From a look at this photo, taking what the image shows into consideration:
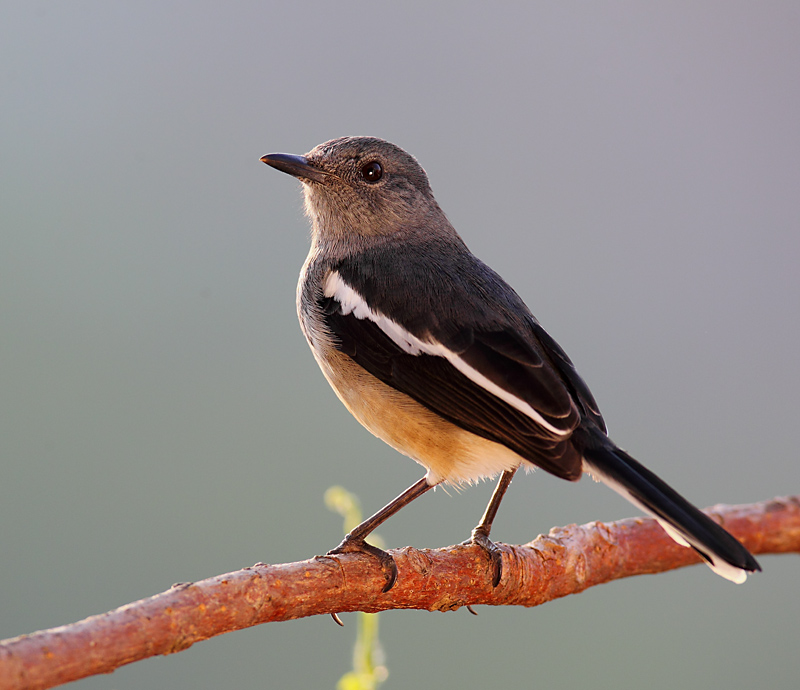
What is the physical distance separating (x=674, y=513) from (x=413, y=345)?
750mm

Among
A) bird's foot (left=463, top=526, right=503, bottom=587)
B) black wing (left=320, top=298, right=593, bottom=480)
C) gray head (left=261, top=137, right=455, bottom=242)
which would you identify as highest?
gray head (left=261, top=137, right=455, bottom=242)

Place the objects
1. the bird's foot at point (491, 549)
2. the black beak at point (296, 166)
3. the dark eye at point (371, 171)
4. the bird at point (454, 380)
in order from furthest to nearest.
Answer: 1. the dark eye at point (371, 171)
2. the black beak at point (296, 166)
3. the bird's foot at point (491, 549)
4. the bird at point (454, 380)

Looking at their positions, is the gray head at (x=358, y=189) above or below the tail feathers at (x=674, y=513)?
above

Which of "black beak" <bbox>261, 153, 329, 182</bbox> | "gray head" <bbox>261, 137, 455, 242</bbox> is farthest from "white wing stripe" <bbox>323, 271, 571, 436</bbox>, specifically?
"black beak" <bbox>261, 153, 329, 182</bbox>

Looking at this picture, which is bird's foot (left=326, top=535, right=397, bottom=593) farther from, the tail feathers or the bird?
the tail feathers

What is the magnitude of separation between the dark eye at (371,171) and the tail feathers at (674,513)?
1.24 meters

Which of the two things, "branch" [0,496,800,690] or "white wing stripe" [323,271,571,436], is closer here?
"branch" [0,496,800,690]

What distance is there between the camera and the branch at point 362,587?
121 centimetres

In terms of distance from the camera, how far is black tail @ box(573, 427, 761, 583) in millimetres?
1648

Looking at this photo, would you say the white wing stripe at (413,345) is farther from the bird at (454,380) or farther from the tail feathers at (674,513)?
the tail feathers at (674,513)

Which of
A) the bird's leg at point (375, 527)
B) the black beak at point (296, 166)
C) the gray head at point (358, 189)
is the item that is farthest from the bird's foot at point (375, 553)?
the black beak at point (296, 166)

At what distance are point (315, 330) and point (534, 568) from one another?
36.0 inches

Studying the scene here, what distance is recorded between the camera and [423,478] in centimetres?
217

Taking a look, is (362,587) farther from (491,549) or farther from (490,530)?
(490,530)
